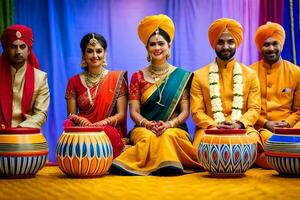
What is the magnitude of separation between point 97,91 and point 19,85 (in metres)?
0.74

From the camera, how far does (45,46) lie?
5.90 metres

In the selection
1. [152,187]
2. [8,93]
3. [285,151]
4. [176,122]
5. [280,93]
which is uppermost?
[8,93]

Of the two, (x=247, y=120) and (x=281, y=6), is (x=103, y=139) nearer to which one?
(x=247, y=120)

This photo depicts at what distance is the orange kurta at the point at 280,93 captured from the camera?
16.6ft

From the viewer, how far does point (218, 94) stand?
16.1 feet

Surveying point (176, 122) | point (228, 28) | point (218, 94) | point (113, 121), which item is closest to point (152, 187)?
point (176, 122)

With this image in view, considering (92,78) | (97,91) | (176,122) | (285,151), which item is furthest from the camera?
(92,78)

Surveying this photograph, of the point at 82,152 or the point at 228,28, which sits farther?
the point at 228,28

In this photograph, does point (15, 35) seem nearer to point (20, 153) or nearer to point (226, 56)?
point (20, 153)

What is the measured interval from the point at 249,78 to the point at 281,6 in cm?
147

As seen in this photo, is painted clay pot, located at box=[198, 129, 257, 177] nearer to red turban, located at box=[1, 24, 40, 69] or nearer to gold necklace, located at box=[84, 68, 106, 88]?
gold necklace, located at box=[84, 68, 106, 88]

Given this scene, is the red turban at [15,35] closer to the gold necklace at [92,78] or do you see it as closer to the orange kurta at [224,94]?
the gold necklace at [92,78]

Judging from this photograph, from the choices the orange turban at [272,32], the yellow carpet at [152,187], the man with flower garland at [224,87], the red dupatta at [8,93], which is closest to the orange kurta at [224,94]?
the man with flower garland at [224,87]

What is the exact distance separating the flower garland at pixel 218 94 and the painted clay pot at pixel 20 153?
1.71 m
